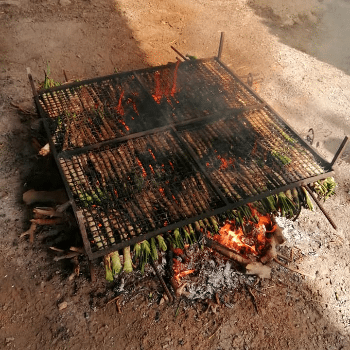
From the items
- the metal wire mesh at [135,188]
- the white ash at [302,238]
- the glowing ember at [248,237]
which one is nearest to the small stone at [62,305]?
the metal wire mesh at [135,188]

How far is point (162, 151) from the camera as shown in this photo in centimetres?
Answer: 533

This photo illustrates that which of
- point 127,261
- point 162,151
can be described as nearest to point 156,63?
point 162,151

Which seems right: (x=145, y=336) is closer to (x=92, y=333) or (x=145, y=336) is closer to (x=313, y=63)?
(x=92, y=333)

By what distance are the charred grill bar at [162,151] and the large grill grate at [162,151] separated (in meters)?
0.02

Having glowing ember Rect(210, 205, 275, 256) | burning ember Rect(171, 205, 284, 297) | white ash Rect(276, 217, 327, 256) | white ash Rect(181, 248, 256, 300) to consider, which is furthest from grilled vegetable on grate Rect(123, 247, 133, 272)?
white ash Rect(276, 217, 327, 256)

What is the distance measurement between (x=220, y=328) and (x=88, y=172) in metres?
3.02

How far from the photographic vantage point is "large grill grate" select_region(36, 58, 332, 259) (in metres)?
4.49

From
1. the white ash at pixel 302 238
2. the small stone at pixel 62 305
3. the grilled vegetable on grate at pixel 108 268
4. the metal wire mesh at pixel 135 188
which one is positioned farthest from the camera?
the white ash at pixel 302 238

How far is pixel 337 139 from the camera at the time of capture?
7.92 m

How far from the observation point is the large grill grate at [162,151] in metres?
4.49

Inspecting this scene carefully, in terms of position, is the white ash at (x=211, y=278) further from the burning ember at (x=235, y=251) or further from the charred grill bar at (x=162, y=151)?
the charred grill bar at (x=162, y=151)

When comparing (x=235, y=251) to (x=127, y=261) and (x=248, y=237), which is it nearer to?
(x=248, y=237)

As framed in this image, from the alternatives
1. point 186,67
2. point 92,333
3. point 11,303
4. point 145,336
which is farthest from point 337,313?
point 186,67

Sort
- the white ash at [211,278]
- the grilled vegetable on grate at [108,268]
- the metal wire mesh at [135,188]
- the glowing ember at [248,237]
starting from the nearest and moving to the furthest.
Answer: the grilled vegetable on grate at [108,268] → the metal wire mesh at [135,188] → the white ash at [211,278] → the glowing ember at [248,237]
